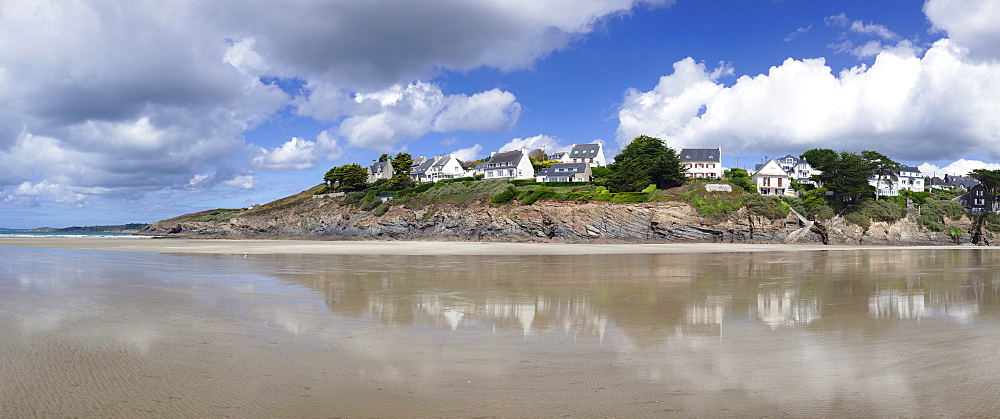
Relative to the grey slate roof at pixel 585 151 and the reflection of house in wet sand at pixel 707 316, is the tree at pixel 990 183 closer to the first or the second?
the grey slate roof at pixel 585 151

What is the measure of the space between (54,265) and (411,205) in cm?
4133

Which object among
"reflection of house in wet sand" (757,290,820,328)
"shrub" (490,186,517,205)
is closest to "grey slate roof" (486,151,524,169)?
"shrub" (490,186,517,205)

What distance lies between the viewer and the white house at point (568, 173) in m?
76.7

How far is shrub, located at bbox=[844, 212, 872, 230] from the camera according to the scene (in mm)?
48447

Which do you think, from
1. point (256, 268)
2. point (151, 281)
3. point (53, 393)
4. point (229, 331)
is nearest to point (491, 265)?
point (256, 268)

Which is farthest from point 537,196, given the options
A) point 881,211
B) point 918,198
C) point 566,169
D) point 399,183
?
point 918,198

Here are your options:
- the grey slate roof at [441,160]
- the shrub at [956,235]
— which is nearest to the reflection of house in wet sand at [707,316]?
the shrub at [956,235]

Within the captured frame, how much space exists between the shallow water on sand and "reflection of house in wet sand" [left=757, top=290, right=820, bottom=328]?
9 centimetres

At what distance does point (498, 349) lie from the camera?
7.89 meters

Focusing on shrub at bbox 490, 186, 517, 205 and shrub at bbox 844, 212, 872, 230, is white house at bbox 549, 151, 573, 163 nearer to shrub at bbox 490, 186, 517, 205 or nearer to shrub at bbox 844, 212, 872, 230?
shrub at bbox 490, 186, 517, 205

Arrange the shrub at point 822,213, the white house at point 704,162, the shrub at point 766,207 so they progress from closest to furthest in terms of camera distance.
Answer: the shrub at point 766,207 < the shrub at point 822,213 < the white house at point 704,162

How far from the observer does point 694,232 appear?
47312 millimetres

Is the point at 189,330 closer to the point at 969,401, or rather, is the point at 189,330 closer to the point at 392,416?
the point at 392,416

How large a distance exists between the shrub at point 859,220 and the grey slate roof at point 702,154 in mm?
25090
